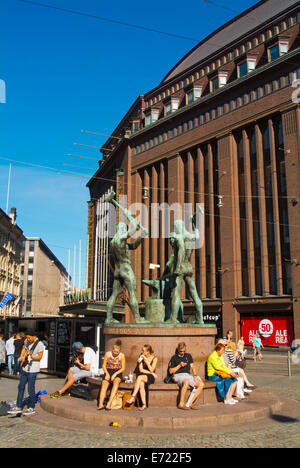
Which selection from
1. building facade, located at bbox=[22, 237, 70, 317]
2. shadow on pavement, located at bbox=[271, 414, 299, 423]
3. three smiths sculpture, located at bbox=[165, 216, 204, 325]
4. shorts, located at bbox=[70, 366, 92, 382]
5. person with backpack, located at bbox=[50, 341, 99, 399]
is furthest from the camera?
building facade, located at bbox=[22, 237, 70, 317]

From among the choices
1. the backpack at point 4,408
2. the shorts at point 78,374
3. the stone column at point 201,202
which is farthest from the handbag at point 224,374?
the stone column at point 201,202

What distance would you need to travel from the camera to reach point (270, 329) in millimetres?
32656

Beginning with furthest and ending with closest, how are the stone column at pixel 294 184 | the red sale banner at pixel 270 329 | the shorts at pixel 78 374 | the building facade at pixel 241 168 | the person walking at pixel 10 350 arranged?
the building facade at pixel 241 168
the red sale banner at pixel 270 329
the stone column at pixel 294 184
the person walking at pixel 10 350
the shorts at pixel 78 374

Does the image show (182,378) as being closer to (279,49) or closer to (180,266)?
(180,266)

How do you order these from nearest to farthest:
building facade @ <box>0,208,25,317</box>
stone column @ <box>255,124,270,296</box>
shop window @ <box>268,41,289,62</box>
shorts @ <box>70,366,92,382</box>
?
shorts @ <box>70,366,92,382</box> < stone column @ <box>255,124,270,296</box> < shop window @ <box>268,41,289,62</box> < building facade @ <box>0,208,25,317</box>

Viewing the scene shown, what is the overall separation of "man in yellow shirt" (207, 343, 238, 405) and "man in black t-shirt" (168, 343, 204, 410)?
508 millimetres

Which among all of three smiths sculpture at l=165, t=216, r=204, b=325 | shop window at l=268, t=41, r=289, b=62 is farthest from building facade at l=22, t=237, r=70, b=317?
three smiths sculpture at l=165, t=216, r=204, b=325

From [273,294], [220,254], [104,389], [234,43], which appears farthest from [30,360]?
[234,43]

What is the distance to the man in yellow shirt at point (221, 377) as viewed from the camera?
9477 mm

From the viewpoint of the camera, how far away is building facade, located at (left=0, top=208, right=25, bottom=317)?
197 feet

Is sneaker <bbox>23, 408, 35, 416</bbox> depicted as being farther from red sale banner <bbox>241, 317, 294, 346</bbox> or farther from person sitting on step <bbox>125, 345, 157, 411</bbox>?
red sale banner <bbox>241, 317, 294, 346</bbox>

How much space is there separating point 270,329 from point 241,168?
44.0ft

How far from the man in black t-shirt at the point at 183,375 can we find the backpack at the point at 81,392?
6.90ft

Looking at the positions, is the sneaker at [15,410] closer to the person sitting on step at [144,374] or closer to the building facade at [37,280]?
the person sitting on step at [144,374]
